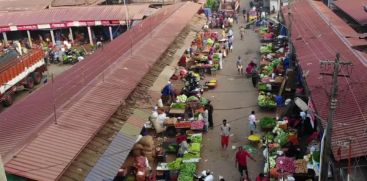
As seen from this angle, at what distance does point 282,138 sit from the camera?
1803 cm

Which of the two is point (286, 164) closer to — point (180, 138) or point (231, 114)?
point (180, 138)

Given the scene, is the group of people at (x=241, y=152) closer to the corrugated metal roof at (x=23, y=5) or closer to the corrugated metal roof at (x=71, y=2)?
the corrugated metal roof at (x=71, y=2)

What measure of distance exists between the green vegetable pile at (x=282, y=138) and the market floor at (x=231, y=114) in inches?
37.1

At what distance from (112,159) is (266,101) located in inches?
445

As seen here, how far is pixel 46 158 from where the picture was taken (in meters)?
11.4

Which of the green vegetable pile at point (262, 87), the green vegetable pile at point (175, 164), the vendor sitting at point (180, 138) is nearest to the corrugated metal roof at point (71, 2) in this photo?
the green vegetable pile at point (262, 87)

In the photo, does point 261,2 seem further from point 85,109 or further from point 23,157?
point 23,157

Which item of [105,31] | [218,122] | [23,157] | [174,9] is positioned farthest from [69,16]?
[23,157]

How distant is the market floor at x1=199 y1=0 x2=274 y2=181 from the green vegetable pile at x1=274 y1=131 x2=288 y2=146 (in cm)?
94

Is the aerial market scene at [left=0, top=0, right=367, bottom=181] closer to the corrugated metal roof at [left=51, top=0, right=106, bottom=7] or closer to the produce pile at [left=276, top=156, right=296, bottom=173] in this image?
the produce pile at [left=276, top=156, right=296, bottom=173]

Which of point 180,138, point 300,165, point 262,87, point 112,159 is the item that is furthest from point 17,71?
point 300,165

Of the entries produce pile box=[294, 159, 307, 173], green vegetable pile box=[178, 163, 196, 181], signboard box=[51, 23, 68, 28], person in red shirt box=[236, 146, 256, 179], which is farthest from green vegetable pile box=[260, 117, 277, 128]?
signboard box=[51, 23, 68, 28]

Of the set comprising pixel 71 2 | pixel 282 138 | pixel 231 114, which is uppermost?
pixel 71 2

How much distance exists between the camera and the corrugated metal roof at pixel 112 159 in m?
12.6
